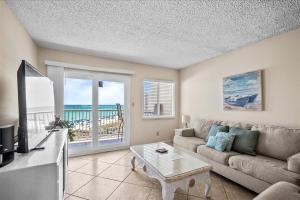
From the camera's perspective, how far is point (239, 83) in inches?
117

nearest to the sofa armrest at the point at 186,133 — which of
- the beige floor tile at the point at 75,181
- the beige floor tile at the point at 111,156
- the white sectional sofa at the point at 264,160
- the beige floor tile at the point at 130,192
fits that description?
the white sectional sofa at the point at 264,160

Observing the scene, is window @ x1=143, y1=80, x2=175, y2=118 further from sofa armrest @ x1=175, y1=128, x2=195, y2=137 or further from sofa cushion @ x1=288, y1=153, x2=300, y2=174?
sofa cushion @ x1=288, y1=153, x2=300, y2=174

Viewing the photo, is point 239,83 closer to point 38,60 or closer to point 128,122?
point 128,122

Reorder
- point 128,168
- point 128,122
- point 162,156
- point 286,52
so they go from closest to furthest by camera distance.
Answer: point 162,156, point 286,52, point 128,168, point 128,122

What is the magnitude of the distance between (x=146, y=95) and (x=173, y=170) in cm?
279

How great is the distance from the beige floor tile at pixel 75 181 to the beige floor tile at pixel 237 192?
6.85ft

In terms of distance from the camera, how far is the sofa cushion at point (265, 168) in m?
1.63

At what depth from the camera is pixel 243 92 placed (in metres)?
2.90

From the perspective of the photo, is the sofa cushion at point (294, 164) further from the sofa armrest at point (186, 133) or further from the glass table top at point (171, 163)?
the sofa armrest at point (186, 133)

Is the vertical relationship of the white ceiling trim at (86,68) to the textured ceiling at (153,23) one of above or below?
below

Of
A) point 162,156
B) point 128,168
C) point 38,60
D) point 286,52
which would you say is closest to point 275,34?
point 286,52

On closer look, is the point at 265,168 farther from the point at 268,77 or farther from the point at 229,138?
the point at 268,77

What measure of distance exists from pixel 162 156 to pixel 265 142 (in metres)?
1.62

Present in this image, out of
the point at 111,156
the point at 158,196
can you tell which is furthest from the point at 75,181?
the point at 158,196
